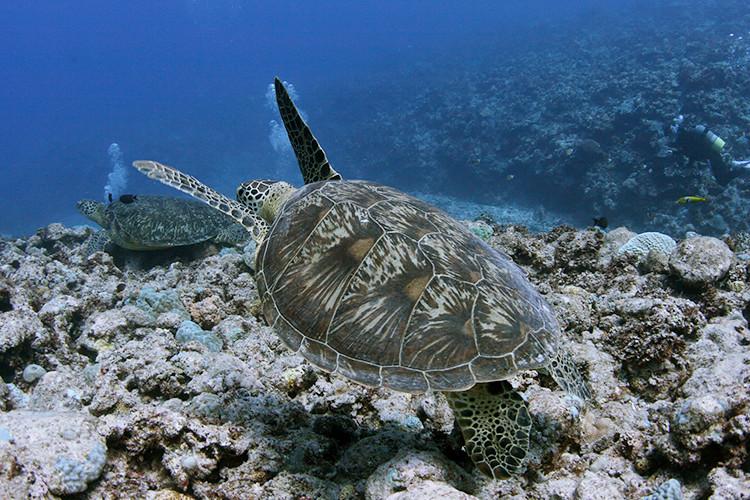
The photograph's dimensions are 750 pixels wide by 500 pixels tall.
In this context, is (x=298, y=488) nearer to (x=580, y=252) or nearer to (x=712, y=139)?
(x=580, y=252)

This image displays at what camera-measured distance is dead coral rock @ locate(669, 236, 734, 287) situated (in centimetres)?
360

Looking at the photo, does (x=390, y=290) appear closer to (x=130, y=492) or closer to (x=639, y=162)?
(x=130, y=492)

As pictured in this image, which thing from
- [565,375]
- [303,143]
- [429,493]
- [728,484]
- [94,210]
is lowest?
[728,484]

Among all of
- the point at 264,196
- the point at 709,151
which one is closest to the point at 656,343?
the point at 264,196

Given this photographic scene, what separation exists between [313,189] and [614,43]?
31.6 m

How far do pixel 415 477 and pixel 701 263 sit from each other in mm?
3308

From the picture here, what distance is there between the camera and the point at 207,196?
11.9 feet

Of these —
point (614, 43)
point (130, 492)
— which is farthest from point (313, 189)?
point (614, 43)

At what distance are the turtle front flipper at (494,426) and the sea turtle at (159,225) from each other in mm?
5914

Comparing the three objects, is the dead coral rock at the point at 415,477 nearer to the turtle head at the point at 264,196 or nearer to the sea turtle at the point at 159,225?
the turtle head at the point at 264,196

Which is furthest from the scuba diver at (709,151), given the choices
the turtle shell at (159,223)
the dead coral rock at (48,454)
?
the dead coral rock at (48,454)

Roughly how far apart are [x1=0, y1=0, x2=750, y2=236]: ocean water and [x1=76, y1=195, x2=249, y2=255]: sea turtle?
1082cm

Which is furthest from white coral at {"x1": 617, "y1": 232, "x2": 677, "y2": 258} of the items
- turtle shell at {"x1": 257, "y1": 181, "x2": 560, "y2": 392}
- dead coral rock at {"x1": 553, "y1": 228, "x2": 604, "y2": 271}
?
turtle shell at {"x1": 257, "y1": 181, "x2": 560, "y2": 392}

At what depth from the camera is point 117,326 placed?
3.94 meters
